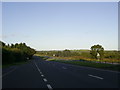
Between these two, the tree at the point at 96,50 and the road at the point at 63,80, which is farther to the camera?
the tree at the point at 96,50

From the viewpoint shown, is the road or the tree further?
the tree

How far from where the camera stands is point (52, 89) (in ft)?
35.3

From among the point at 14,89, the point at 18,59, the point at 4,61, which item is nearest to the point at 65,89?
the point at 14,89

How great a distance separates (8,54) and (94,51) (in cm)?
4942

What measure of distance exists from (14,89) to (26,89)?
0.66 m

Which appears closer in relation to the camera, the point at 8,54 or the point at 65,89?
the point at 65,89

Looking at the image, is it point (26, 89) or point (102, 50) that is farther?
point (102, 50)

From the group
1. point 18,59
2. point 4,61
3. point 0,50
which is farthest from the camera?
point 18,59

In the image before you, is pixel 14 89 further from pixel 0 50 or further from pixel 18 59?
pixel 18 59

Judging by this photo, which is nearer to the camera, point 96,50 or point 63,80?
point 63,80

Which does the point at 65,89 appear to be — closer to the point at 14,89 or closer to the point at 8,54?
the point at 14,89

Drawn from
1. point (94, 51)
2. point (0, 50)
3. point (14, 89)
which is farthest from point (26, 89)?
point (94, 51)

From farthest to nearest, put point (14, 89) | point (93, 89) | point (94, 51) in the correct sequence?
1. point (94, 51)
2. point (14, 89)
3. point (93, 89)

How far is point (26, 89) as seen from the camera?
36.2 ft
